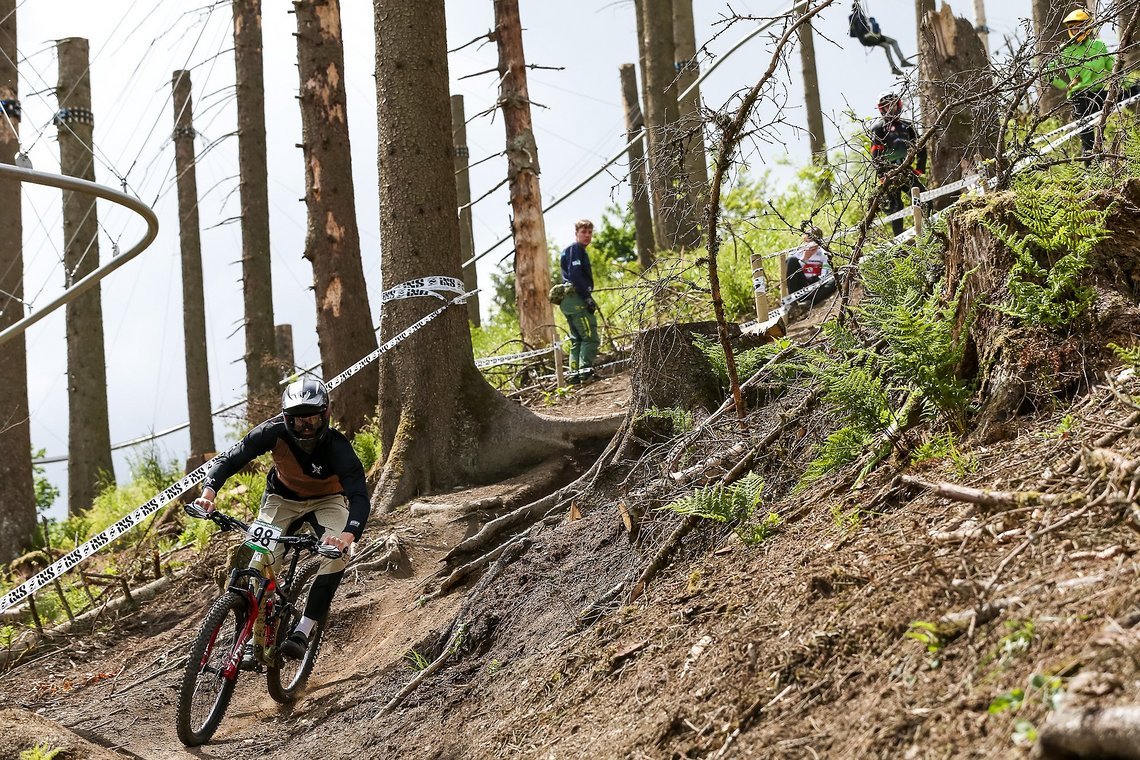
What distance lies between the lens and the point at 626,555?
6.49m

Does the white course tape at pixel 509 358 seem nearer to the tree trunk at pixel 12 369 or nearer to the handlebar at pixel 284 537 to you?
the tree trunk at pixel 12 369

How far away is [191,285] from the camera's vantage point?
2353 centimetres

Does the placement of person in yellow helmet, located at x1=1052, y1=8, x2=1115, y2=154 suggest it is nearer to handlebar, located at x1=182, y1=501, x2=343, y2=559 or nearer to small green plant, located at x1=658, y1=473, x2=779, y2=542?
small green plant, located at x1=658, y1=473, x2=779, y2=542

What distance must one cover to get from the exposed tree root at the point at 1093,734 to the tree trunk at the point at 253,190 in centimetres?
1735

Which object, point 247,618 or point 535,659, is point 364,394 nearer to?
point 247,618

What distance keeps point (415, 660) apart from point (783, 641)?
3.60 meters

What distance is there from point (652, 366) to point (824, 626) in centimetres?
443

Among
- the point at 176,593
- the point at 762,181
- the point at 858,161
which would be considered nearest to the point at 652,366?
the point at 858,161

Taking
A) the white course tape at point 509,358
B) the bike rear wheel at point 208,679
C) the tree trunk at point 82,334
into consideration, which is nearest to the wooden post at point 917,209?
the white course tape at point 509,358

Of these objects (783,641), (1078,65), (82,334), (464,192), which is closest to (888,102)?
(1078,65)

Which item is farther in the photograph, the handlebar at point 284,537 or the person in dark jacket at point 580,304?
the person in dark jacket at point 580,304

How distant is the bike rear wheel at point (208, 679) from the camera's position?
6.73 metres

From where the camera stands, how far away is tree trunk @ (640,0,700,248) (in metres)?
6.59

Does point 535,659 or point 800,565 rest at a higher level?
point 800,565
